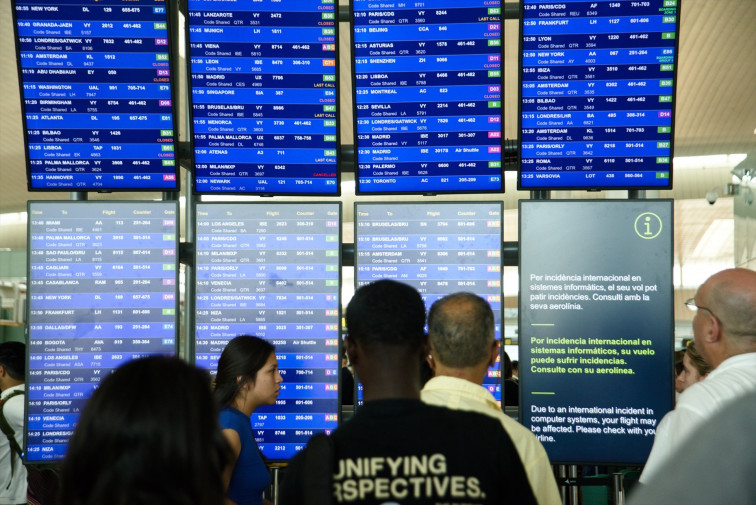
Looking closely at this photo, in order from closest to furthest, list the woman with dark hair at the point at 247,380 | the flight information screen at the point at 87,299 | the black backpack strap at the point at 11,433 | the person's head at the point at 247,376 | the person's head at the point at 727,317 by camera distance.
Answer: the person's head at the point at 727,317 < the woman with dark hair at the point at 247,380 < the person's head at the point at 247,376 < the flight information screen at the point at 87,299 < the black backpack strap at the point at 11,433

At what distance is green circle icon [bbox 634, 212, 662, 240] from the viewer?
4.01 metres

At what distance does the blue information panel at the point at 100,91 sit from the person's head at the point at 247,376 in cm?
119

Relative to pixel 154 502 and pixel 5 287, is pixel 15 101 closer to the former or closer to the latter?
pixel 5 287

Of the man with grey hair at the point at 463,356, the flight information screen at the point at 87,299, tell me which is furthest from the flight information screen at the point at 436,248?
the man with grey hair at the point at 463,356

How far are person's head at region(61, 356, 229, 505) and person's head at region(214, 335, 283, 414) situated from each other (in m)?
2.15

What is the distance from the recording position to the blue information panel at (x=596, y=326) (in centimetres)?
387

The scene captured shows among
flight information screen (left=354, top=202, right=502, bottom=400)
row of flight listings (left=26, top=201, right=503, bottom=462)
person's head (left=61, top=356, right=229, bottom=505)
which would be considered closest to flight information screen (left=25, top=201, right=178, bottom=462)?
row of flight listings (left=26, top=201, right=503, bottom=462)

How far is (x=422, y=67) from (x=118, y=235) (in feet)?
5.78

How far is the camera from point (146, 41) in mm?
4164

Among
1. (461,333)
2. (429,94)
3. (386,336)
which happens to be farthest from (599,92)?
(386,336)

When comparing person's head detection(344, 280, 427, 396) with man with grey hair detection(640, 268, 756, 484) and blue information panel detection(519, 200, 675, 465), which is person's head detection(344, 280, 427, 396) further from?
blue information panel detection(519, 200, 675, 465)

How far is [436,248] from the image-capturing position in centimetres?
407

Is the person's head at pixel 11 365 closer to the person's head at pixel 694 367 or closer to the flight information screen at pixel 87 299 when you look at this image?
the flight information screen at pixel 87 299

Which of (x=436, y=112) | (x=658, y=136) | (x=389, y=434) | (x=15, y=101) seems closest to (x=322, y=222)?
(x=436, y=112)
